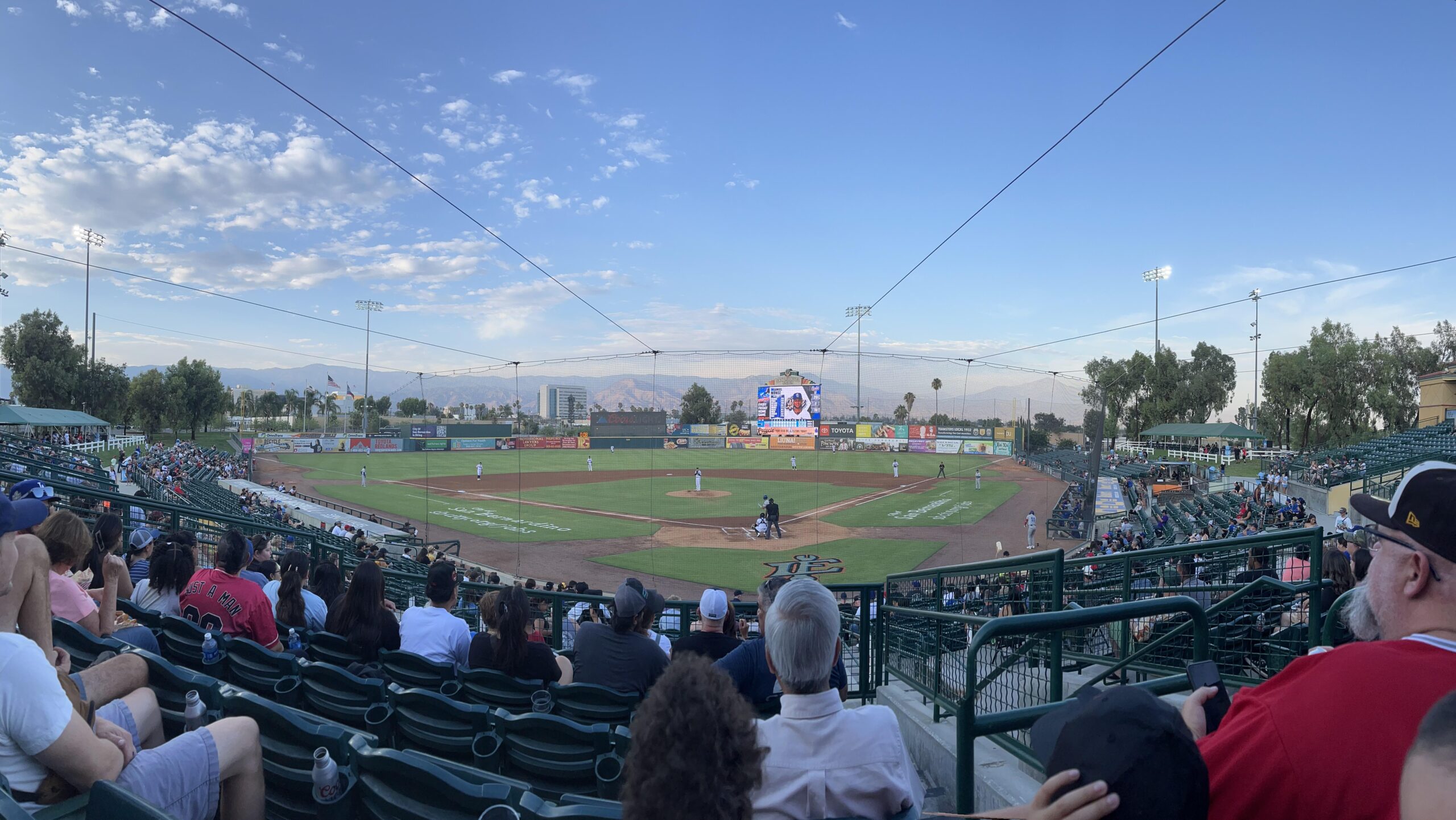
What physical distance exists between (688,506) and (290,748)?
1171 inches

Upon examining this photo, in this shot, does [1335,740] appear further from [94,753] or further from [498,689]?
[498,689]

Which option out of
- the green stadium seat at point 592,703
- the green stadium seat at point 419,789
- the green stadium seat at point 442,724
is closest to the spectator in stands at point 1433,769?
the green stadium seat at point 419,789

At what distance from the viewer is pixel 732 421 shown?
182 ft

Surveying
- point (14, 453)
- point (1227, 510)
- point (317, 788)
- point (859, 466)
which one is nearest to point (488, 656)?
point (317, 788)

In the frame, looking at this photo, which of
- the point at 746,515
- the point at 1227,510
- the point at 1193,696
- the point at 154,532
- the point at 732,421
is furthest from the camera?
the point at 732,421

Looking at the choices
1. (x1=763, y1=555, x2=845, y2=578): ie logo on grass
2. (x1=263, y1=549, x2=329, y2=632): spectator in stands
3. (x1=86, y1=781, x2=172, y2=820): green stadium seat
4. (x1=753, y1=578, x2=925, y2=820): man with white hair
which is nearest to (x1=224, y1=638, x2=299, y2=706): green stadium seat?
(x1=263, y1=549, x2=329, y2=632): spectator in stands

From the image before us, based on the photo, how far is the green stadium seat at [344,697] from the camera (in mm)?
3299

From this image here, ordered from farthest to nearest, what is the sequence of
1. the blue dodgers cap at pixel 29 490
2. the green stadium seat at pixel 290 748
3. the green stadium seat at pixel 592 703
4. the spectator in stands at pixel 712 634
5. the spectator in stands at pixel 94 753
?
1. the blue dodgers cap at pixel 29 490
2. the spectator in stands at pixel 712 634
3. the green stadium seat at pixel 592 703
4. the green stadium seat at pixel 290 748
5. the spectator in stands at pixel 94 753

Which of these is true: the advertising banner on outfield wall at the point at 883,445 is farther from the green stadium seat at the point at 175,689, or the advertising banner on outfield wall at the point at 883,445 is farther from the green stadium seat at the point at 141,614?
the green stadium seat at the point at 175,689

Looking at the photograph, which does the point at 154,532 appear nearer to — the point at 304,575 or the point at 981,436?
the point at 304,575

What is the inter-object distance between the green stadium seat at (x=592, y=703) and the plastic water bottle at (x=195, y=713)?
5.05ft

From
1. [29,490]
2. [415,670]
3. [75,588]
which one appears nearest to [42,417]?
[29,490]

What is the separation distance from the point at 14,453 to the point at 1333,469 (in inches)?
1578

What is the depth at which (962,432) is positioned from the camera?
4875 centimetres
